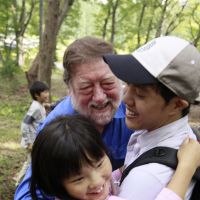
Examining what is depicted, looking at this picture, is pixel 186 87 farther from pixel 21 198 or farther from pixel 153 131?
pixel 21 198

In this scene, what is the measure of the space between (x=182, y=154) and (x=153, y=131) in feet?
0.60

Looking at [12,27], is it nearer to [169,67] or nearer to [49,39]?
[49,39]

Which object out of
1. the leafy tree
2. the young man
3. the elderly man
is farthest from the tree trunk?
the leafy tree

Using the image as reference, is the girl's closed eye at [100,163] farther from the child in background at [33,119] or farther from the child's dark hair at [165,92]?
the child in background at [33,119]

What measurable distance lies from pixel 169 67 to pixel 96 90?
858 millimetres

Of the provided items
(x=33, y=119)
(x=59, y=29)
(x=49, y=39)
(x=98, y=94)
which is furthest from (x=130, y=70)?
(x=59, y=29)

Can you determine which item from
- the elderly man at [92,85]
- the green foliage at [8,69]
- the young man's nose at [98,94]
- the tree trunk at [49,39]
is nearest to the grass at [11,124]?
the green foliage at [8,69]

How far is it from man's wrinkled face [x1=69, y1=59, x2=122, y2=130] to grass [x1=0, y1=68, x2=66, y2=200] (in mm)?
3870

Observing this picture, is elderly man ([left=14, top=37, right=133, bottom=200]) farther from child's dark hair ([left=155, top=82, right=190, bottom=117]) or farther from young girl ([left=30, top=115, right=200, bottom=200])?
child's dark hair ([left=155, top=82, right=190, bottom=117])

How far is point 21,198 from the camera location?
2082 mm

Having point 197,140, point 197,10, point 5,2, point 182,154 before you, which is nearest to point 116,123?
point 197,140

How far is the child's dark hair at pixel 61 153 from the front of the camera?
1.66 metres

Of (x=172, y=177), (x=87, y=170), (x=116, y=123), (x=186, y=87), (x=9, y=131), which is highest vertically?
(x=186, y=87)

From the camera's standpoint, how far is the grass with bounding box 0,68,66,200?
6.70 meters
